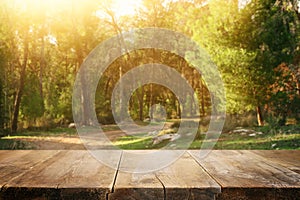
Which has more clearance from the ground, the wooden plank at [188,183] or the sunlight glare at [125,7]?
the sunlight glare at [125,7]

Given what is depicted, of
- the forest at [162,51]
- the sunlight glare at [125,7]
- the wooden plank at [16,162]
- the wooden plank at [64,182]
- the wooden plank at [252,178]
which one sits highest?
the sunlight glare at [125,7]

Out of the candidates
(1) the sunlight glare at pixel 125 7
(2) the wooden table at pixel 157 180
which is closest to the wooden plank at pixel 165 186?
(2) the wooden table at pixel 157 180

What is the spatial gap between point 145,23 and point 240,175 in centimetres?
1985

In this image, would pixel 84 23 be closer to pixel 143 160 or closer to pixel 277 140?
pixel 277 140

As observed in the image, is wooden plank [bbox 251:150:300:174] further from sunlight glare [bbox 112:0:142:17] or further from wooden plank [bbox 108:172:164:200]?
sunlight glare [bbox 112:0:142:17]

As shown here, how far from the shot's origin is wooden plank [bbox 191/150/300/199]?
0.96m

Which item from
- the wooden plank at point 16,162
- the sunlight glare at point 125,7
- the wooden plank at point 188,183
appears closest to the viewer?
the wooden plank at point 188,183

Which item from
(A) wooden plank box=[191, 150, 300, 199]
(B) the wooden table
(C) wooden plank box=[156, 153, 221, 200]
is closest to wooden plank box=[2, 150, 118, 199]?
(B) the wooden table

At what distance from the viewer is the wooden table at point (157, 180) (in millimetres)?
952

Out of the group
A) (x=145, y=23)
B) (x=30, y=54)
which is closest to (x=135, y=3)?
(x=145, y=23)

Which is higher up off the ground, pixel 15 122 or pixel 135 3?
pixel 135 3

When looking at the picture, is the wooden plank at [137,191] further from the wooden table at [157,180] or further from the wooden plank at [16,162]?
the wooden plank at [16,162]

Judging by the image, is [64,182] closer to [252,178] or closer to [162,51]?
[252,178]

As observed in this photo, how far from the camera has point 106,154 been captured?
1701 millimetres
